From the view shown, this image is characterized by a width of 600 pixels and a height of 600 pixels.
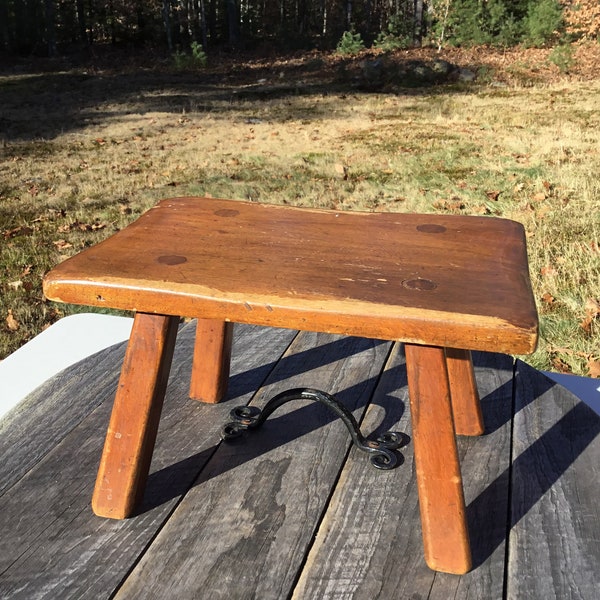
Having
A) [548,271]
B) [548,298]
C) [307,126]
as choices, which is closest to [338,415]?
[548,298]

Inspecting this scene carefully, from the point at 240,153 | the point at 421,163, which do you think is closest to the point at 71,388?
the point at 421,163

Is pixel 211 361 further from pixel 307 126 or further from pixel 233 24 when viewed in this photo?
pixel 233 24

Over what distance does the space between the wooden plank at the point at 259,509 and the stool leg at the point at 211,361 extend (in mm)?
135

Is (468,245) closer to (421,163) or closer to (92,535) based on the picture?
(92,535)

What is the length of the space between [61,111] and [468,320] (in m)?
10.5

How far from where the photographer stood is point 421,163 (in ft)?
21.7

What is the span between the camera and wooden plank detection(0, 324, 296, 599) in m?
1.34

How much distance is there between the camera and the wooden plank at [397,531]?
132cm

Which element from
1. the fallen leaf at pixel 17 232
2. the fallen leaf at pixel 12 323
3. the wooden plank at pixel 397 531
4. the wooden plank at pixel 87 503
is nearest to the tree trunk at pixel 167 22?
the fallen leaf at pixel 17 232

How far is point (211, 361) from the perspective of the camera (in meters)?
1.91

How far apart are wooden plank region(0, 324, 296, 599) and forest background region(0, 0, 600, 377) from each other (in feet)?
5.18

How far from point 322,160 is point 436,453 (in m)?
5.91

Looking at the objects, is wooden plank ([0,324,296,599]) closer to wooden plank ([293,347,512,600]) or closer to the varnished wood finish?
the varnished wood finish

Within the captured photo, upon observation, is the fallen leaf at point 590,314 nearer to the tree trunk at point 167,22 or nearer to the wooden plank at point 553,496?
the wooden plank at point 553,496
